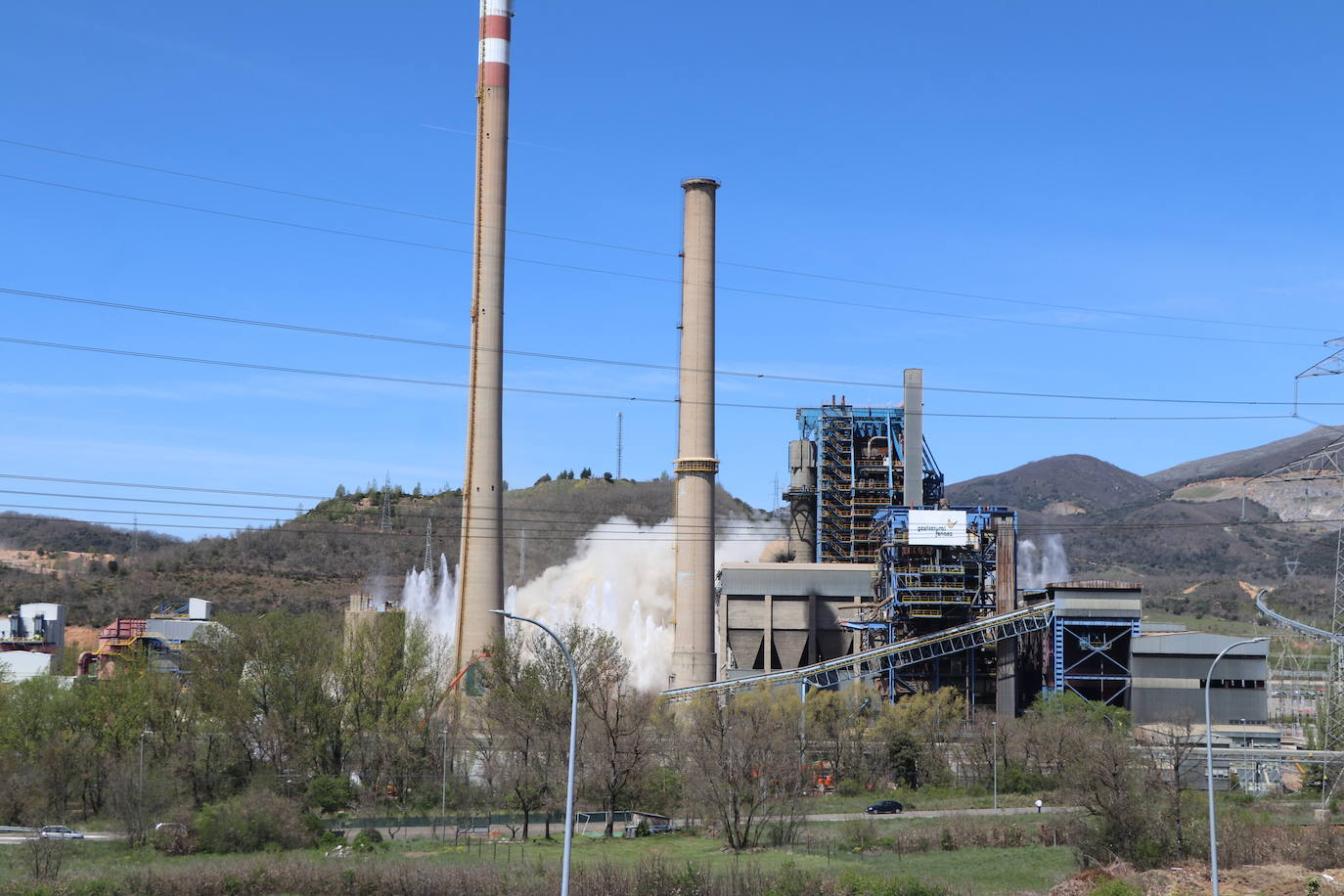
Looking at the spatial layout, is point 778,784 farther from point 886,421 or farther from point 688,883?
point 886,421

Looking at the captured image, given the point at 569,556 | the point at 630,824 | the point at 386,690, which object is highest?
the point at 569,556

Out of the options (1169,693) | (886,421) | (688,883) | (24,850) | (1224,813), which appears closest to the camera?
(688,883)

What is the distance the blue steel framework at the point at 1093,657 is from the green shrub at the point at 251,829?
4385 cm

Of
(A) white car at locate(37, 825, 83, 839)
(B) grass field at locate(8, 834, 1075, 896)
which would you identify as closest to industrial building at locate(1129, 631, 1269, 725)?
(B) grass field at locate(8, 834, 1075, 896)

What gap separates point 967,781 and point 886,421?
3567 cm

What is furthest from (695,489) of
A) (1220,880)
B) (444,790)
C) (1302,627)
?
(1220,880)

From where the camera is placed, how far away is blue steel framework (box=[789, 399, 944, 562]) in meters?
96.0

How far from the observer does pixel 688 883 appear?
36062 millimetres

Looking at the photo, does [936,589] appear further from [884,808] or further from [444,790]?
[444,790]

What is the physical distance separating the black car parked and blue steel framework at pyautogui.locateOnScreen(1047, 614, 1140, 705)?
70.4 ft

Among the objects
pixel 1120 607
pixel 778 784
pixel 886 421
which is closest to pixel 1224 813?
pixel 778 784

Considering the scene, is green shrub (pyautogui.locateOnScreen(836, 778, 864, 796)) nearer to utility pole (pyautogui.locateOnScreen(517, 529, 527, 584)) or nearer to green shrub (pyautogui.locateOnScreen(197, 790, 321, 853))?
green shrub (pyautogui.locateOnScreen(197, 790, 321, 853))

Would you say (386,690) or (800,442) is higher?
(800,442)

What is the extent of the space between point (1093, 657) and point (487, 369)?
3769 centimetres
